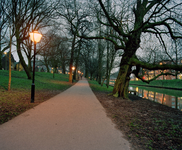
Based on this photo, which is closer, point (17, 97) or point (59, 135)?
point (59, 135)

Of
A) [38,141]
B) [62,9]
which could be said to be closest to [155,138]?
[38,141]

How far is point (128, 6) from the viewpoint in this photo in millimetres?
7754

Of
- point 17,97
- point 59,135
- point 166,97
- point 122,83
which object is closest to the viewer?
point 59,135

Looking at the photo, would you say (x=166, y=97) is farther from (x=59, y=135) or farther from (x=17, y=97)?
(x=17, y=97)

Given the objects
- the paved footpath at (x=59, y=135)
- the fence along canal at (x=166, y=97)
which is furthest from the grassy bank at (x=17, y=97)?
the fence along canal at (x=166, y=97)

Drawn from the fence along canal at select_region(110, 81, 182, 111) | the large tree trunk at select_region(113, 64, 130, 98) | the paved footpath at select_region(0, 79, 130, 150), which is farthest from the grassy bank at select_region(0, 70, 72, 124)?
the fence along canal at select_region(110, 81, 182, 111)

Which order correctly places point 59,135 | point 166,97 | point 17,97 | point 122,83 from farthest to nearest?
1. point 166,97
2. point 122,83
3. point 17,97
4. point 59,135

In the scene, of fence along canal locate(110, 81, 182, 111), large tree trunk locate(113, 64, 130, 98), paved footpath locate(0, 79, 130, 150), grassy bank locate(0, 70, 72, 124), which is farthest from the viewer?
fence along canal locate(110, 81, 182, 111)

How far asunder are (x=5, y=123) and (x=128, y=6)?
8955 mm

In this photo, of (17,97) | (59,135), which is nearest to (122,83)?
(59,135)

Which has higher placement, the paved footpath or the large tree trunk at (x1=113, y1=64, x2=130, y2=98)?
the large tree trunk at (x1=113, y1=64, x2=130, y2=98)

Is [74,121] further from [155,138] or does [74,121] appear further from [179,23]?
[179,23]

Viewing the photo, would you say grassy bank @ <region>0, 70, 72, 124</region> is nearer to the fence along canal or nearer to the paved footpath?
the paved footpath

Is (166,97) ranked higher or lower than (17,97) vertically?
lower
